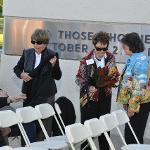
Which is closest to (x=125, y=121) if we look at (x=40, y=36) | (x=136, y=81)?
(x=136, y=81)

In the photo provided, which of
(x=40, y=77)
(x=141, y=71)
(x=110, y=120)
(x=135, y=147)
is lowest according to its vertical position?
(x=135, y=147)

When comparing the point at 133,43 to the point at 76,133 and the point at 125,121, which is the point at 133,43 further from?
the point at 76,133

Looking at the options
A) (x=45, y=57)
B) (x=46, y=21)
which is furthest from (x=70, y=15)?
(x=45, y=57)

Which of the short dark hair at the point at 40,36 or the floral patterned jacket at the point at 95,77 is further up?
the short dark hair at the point at 40,36

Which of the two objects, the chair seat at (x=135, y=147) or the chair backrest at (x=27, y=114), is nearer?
the chair seat at (x=135, y=147)

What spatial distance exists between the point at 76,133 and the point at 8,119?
922mm

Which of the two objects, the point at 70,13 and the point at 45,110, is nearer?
the point at 45,110

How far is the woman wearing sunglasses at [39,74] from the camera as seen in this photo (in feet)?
22.6

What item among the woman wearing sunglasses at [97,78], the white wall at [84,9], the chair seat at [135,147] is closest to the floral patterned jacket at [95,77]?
the woman wearing sunglasses at [97,78]

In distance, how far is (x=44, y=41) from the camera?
677 cm

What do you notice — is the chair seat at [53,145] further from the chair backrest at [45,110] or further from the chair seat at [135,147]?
the chair seat at [135,147]

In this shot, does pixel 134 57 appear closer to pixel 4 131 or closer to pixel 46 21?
pixel 4 131

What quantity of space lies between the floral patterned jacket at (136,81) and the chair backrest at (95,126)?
2.18 ft

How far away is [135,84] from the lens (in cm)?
614
